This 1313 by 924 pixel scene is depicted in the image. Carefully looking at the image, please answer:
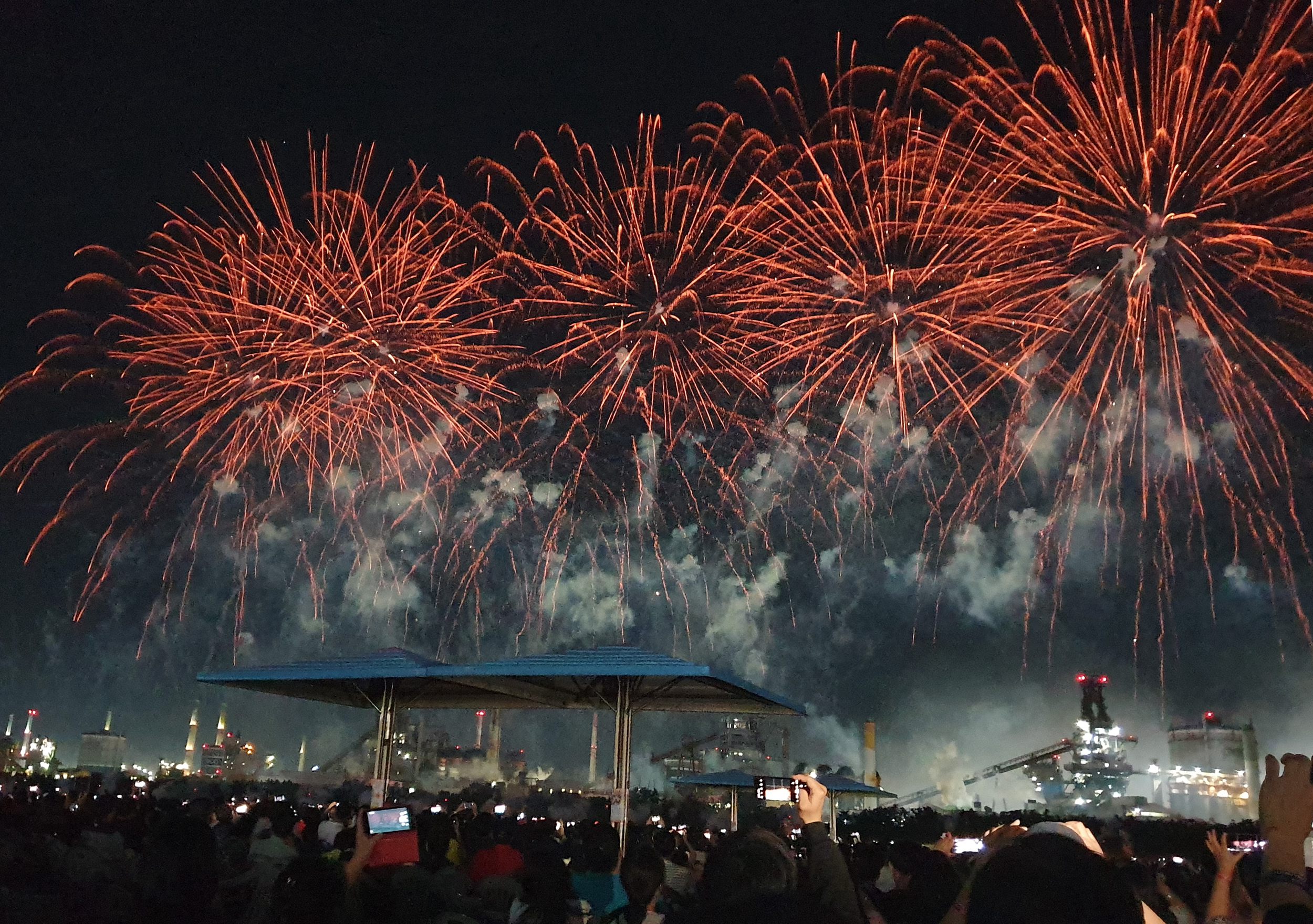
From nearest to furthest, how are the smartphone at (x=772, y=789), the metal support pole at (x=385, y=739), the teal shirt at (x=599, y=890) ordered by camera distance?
the teal shirt at (x=599, y=890), the smartphone at (x=772, y=789), the metal support pole at (x=385, y=739)

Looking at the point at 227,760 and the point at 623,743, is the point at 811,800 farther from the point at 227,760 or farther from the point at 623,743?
the point at 227,760

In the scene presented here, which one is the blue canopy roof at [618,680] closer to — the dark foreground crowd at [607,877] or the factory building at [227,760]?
the dark foreground crowd at [607,877]

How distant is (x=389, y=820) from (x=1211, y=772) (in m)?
108

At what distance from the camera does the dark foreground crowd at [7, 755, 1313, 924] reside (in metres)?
1.81

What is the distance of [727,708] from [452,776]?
318ft

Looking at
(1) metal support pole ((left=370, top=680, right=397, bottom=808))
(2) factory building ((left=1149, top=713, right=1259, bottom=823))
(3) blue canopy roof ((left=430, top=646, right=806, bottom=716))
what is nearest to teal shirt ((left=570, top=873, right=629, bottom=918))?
(3) blue canopy roof ((left=430, top=646, right=806, bottom=716))

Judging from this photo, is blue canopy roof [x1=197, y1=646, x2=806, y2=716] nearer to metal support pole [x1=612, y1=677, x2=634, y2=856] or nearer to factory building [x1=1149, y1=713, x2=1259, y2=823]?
metal support pole [x1=612, y1=677, x2=634, y2=856]

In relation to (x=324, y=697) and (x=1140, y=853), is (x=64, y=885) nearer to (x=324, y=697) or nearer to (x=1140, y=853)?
(x=324, y=697)

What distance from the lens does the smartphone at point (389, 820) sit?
6609mm

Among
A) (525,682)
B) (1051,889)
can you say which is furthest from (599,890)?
(525,682)

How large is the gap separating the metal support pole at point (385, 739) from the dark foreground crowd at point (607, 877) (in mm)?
3491

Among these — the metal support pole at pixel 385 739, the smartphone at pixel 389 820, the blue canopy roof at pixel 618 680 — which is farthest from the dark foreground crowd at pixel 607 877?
the metal support pole at pixel 385 739

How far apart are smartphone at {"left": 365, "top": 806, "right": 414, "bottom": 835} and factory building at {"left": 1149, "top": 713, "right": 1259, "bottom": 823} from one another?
9610 centimetres

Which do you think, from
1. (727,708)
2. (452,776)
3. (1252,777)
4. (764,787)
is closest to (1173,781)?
(1252,777)
